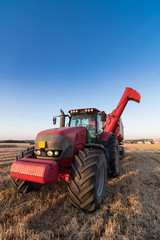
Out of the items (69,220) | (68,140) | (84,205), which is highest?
(68,140)

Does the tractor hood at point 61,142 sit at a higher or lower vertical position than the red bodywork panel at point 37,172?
higher

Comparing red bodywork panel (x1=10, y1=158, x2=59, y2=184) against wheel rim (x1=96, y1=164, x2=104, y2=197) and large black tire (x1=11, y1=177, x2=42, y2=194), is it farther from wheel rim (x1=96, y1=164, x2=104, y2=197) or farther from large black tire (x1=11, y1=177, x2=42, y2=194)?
wheel rim (x1=96, y1=164, x2=104, y2=197)

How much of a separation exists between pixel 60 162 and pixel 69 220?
1034mm

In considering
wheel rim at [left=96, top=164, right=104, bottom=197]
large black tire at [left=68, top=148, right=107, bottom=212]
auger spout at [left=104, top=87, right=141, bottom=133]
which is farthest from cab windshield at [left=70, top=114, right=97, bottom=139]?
auger spout at [left=104, top=87, right=141, bottom=133]

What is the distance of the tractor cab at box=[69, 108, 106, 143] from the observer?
4.34m

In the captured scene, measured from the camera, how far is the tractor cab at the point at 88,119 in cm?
434

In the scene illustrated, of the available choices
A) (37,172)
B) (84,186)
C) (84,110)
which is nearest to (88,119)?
(84,110)

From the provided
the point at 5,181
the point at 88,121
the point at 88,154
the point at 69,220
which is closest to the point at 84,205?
the point at 69,220

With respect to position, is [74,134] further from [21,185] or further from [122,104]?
[122,104]

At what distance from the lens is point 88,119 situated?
4535 millimetres

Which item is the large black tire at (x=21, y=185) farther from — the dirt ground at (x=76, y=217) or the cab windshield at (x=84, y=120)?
the cab windshield at (x=84, y=120)

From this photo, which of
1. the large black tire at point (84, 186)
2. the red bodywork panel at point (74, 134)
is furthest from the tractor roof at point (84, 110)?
the large black tire at point (84, 186)

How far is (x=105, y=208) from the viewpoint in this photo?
2600 mm

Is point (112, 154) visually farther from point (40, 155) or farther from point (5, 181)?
point (5, 181)
